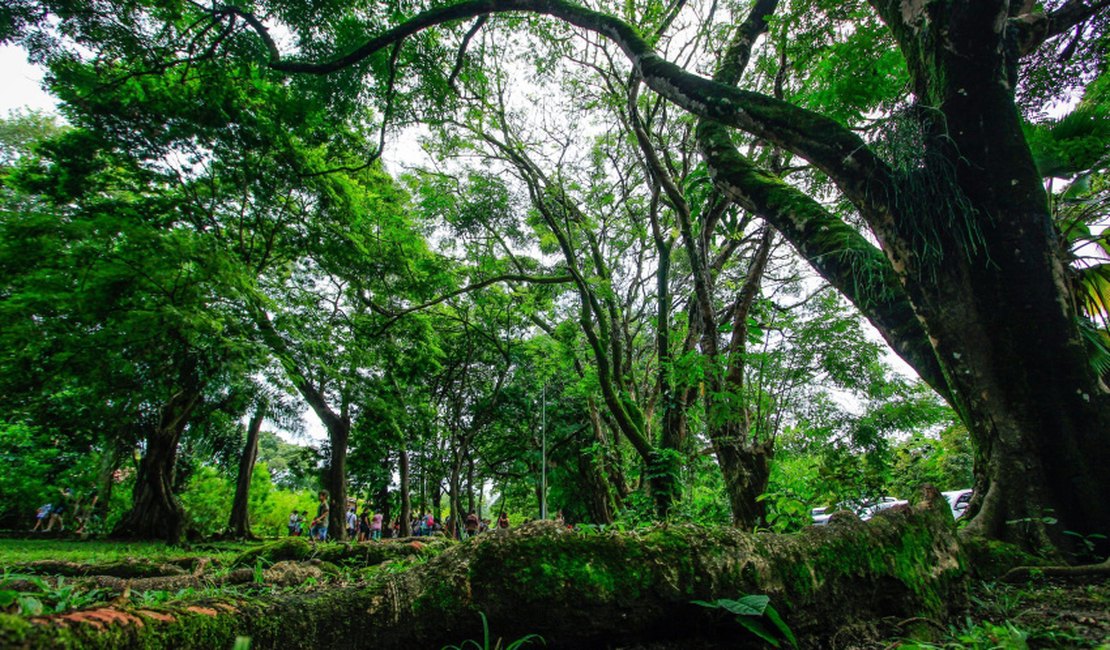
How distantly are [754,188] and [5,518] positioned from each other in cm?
2525

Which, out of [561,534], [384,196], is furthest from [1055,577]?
[384,196]

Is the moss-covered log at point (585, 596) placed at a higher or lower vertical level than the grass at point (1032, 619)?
higher

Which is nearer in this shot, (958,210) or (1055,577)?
(1055,577)

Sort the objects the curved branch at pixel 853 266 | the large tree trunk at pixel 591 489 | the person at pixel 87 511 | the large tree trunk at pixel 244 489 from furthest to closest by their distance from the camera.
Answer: the large tree trunk at pixel 591 489, the person at pixel 87 511, the large tree trunk at pixel 244 489, the curved branch at pixel 853 266

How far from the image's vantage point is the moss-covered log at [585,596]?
126cm

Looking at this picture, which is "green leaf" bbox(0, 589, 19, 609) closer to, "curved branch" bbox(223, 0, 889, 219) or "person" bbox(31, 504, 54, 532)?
"curved branch" bbox(223, 0, 889, 219)

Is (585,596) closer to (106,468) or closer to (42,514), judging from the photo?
(106,468)

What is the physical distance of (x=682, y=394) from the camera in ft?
21.6

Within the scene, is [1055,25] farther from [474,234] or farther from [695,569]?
[474,234]

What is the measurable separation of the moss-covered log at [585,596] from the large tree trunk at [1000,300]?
1.28 metres

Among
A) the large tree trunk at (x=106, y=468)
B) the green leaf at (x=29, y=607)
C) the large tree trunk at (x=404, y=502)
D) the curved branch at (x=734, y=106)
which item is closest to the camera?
the green leaf at (x=29, y=607)

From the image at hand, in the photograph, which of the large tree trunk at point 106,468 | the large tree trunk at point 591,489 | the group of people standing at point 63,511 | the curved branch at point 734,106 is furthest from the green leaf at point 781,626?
the group of people standing at point 63,511

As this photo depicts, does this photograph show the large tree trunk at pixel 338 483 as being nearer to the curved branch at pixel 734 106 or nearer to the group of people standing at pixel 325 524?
the group of people standing at pixel 325 524

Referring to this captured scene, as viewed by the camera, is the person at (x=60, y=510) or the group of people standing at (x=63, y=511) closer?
the group of people standing at (x=63, y=511)
